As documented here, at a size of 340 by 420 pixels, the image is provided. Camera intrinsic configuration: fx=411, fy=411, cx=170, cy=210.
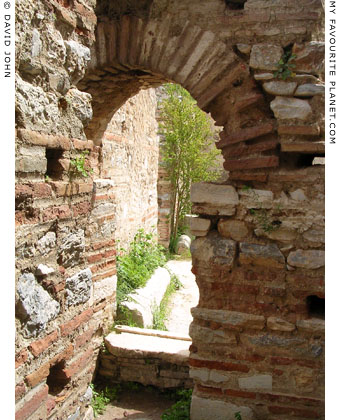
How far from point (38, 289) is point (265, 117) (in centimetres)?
199

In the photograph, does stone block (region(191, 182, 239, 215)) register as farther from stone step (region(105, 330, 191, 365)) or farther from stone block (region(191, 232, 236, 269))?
stone step (region(105, 330, 191, 365))

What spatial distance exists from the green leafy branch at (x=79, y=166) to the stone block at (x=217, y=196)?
45.9 inches

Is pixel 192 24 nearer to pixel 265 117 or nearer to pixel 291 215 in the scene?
pixel 265 117

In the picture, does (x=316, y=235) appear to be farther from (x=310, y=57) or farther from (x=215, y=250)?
(x=310, y=57)

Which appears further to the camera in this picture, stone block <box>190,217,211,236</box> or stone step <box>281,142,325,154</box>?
stone block <box>190,217,211,236</box>

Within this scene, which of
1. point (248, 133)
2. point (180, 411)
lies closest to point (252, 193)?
point (248, 133)

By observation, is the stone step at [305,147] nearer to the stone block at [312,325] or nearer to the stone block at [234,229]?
the stone block at [234,229]

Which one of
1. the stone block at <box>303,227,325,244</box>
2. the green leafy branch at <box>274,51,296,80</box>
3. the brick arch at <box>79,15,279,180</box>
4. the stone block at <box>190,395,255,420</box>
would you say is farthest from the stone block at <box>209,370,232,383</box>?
the green leafy branch at <box>274,51,296,80</box>

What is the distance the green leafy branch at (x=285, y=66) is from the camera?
2.82 metres

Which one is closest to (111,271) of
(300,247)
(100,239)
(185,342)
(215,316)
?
(100,239)

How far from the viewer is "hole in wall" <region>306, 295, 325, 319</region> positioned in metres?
2.91

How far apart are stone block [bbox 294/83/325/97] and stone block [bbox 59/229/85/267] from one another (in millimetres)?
1779

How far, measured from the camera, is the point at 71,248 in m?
1.93

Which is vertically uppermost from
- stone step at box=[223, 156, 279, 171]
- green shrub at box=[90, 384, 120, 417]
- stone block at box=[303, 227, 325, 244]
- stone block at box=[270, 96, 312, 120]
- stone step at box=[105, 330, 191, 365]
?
stone block at box=[270, 96, 312, 120]
